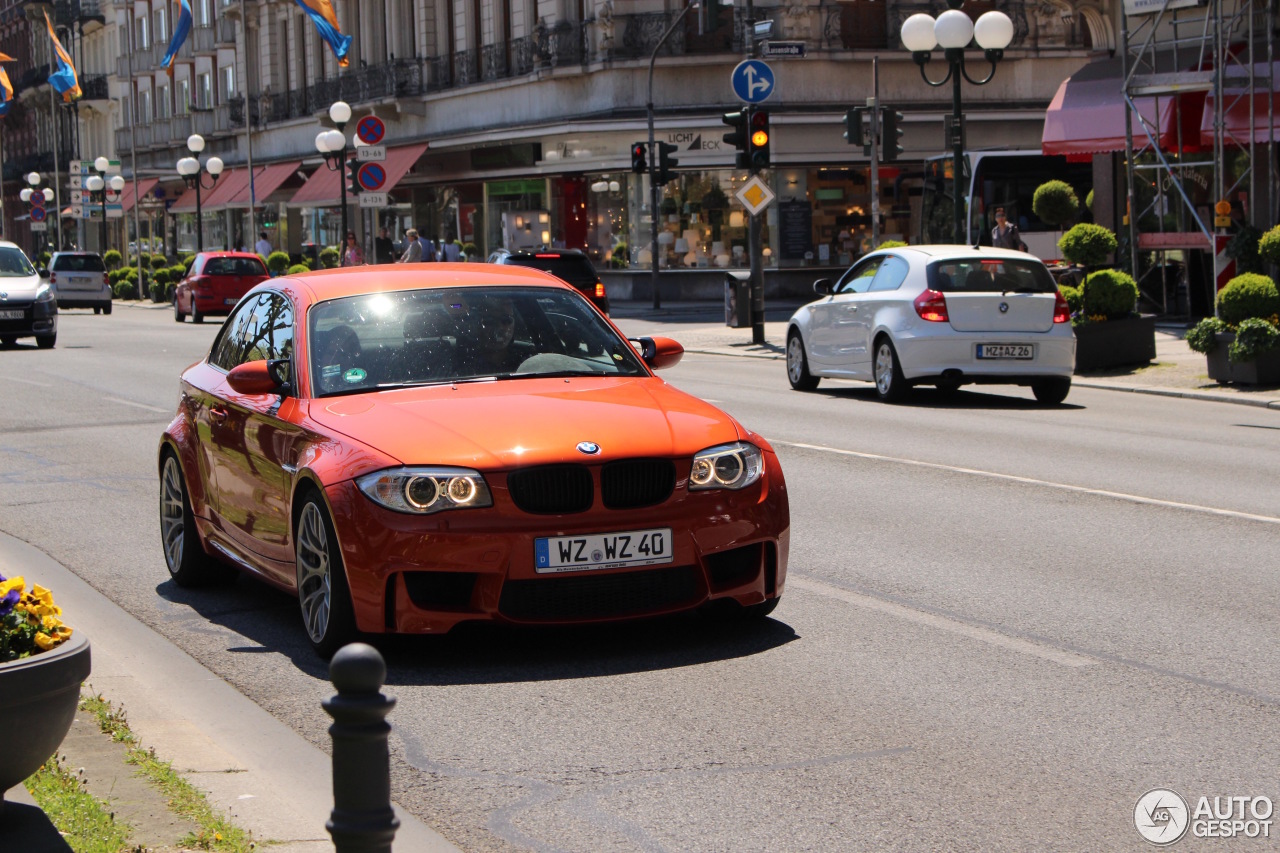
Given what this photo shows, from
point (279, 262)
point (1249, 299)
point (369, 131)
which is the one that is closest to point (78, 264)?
point (279, 262)

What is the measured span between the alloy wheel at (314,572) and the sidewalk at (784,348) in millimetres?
13304

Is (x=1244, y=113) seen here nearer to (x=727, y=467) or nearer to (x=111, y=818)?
(x=727, y=467)

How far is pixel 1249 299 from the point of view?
1945 centimetres

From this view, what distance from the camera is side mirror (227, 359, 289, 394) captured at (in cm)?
753

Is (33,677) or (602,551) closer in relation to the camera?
(33,677)

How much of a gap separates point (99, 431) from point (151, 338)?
723 inches

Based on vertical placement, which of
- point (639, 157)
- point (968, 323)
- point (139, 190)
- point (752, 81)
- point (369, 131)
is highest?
point (139, 190)

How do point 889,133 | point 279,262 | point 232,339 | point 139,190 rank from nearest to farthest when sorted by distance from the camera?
point 232,339 < point 889,133 < point 279,262 < point 139,190

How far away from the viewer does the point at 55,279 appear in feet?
162

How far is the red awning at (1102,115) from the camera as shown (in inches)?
1132

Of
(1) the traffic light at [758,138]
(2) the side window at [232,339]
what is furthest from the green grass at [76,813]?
(1) the traffic light at [758,138]

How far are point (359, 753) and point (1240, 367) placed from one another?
17.8 m

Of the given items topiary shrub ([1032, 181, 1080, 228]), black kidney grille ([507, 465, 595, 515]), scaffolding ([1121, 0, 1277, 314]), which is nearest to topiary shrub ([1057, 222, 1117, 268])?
scaffolding ([1121, 0, 1277, 314])
